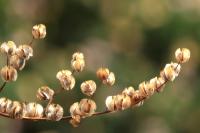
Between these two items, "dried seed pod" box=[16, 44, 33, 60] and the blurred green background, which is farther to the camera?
the blurred green background

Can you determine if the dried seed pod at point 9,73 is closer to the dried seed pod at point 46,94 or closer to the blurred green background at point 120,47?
the dried seed pod at point 46,94

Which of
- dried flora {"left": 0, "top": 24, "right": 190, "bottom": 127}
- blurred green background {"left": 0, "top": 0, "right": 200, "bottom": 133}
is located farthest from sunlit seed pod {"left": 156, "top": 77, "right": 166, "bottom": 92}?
blurred green background {"left": 0, "top": 0, "right": 200, "bottom": 133}

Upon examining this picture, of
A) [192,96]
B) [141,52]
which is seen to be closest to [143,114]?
[192,96]

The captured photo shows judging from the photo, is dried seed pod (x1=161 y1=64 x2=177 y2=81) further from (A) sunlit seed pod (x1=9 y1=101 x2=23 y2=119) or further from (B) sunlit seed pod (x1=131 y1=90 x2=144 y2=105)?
(A) sunlit seed pod (x1=9 y1=101 x2=23 y2=119)

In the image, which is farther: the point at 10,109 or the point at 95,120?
the point at 95,120

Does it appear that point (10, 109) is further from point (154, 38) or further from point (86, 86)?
point (154, 38)

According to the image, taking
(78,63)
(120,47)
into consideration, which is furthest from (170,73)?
(120,47)

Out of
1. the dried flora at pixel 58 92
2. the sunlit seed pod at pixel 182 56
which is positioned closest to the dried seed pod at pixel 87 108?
the dried flora at pixel 58 92
